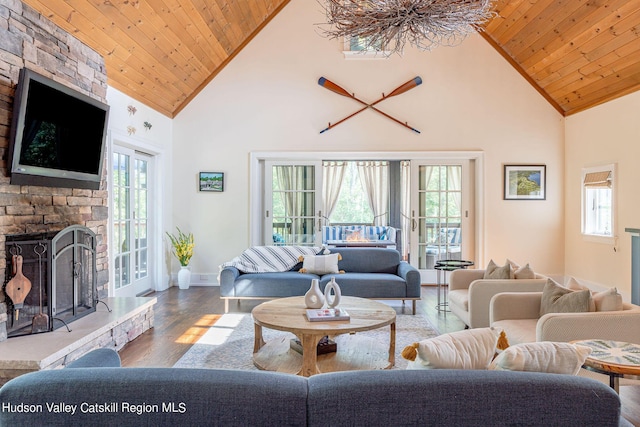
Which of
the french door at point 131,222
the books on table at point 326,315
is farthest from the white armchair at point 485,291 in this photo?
the french door at point 131,222

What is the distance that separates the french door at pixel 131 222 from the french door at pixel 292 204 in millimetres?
1689

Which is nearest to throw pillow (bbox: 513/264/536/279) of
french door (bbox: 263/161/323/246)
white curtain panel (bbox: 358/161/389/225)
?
french door (bbox: 263/161/323/246)

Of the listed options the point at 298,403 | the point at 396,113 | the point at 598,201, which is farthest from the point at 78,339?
the point at 598,201

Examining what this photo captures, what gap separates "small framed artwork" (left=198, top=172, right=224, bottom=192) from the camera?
6.39 meters

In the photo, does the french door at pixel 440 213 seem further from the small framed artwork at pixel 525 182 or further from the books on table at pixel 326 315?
the books on table at pixel 326 315

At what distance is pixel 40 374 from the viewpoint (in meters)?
1.23

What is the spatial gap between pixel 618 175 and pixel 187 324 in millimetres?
5152

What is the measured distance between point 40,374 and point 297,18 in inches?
238

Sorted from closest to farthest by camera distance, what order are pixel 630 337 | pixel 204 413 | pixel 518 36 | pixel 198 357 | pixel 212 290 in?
pixel 204 413 < pixel 630 337 < pixel 198 357 < pixel 518 36 < pixel 212 290

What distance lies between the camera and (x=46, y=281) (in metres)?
3.06

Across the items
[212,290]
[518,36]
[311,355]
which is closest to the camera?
[311,355]

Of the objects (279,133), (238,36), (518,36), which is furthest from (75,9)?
(518,36)

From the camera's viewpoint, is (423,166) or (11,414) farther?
(423,166)

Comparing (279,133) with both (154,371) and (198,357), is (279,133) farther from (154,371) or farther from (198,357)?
(154,371)
